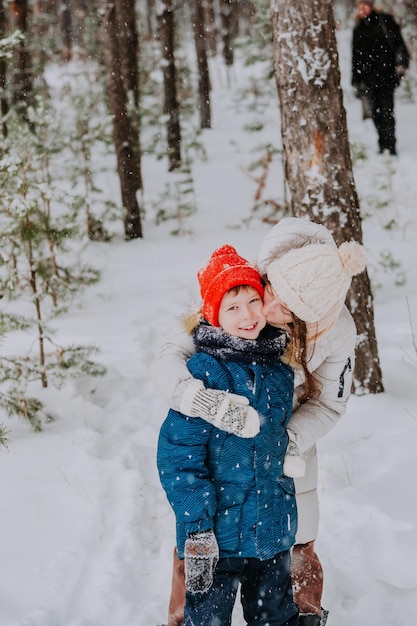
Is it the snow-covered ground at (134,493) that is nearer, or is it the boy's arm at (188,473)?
the boy's arm at (188,473)

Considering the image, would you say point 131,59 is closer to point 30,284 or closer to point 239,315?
point 30,284

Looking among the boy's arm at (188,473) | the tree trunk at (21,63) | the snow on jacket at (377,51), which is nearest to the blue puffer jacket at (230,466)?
the boy's arm at (188,473)

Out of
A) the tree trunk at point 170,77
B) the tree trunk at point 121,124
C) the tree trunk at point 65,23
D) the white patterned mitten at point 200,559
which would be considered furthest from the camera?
the tree trunk at point 65,23

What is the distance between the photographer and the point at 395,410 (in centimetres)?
423

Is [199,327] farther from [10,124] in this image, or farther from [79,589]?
[10,124]

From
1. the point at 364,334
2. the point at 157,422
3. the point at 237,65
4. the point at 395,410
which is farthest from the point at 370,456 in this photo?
the point at 237,65

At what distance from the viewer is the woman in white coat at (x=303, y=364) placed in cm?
216

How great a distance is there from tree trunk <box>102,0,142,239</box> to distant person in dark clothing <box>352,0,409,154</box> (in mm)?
3919

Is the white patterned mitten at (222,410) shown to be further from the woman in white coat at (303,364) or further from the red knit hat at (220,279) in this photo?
the red knit hat at (220,279)

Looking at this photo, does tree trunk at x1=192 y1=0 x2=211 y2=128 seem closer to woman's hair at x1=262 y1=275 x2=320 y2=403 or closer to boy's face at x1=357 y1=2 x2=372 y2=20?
boy's face at x1=357 y1=2 x2=372 y2=20

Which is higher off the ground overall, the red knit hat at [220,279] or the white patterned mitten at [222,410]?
the red knit hat at [220,279]

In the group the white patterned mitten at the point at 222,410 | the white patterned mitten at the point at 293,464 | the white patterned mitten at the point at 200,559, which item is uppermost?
the white patterned mitten at the point at 222,410

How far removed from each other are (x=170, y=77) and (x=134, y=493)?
11638mm

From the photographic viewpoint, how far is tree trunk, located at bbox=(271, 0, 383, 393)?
4016 mm
